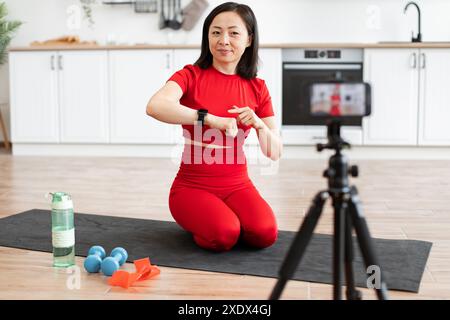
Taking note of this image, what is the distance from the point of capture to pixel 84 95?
18.4 ft

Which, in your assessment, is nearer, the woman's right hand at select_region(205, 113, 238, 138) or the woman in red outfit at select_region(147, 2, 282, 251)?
the woman's right hand at select_region(205, 113, 238, 138)

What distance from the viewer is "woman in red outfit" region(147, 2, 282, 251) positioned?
2.21 metres

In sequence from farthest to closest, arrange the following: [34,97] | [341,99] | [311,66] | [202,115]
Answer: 1. [34,97]
2. [311,66]
3. [202,115]
4. [341,99]

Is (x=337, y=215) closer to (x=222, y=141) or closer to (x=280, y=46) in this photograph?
(x=222, y=141)

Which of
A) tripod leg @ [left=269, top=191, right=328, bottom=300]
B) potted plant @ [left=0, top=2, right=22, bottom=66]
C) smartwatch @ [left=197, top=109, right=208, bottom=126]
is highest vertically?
potted plant @ [left=0, top=2, right=22, bottom=66]

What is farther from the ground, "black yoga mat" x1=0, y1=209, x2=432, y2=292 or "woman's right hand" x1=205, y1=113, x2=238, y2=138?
"woman's right hand" x1=205, y1=113, x2=238, y2=138

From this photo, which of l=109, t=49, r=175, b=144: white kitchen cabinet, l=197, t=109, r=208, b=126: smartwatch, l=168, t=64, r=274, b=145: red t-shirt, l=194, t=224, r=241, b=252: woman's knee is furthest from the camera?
l=109, t=49, r=175, b=144: white kitchen cabinet

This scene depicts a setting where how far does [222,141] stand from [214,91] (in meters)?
0.18

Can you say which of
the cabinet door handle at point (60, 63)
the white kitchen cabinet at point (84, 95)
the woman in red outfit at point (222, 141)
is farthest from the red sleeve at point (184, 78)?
the cabinet door handle at point (60, 63)

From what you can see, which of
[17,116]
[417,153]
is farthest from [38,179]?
[417,153]

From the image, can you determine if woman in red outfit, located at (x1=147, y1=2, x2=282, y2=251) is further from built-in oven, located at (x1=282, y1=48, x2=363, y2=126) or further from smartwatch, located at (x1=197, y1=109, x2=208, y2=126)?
built-in oven, located at (x1=282, y1=48, x2=363, y2=126)

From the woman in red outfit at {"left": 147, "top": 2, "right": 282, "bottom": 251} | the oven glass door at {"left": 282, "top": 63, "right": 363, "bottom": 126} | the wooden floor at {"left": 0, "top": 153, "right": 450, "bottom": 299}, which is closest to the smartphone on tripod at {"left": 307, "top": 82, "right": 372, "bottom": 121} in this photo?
the wooden floor at {"left": 0, "top": 153, "right": 450, "bottom": 299}

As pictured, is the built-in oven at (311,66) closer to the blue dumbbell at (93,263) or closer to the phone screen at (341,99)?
the blue dumbbell at (93,263)

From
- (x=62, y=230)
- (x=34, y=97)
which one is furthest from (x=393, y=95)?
(x=62, y=230)
